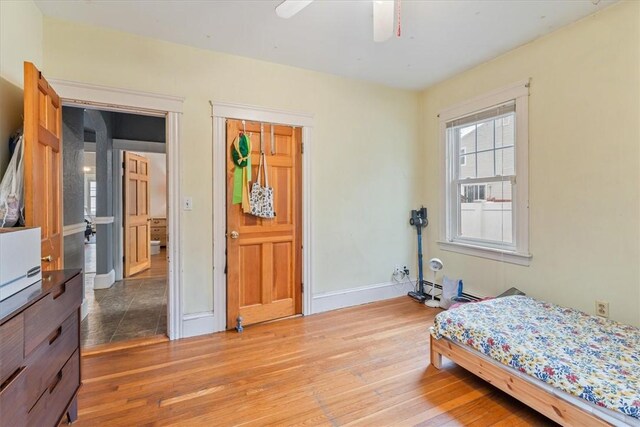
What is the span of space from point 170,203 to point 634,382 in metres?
3.23

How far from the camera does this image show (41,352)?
128cm

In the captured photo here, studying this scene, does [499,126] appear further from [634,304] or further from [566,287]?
[634,304]

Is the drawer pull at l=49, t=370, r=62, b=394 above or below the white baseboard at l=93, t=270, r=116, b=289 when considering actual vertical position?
above

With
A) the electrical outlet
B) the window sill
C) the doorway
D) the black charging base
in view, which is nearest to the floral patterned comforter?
the electrical outlet

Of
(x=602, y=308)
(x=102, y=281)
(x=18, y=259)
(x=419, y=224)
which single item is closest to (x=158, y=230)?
(x=102, y=281)

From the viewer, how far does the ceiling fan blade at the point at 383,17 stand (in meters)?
1.64

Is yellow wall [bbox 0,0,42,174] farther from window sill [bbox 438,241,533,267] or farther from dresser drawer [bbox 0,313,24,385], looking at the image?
window sill [bbox 438,241,533,267]

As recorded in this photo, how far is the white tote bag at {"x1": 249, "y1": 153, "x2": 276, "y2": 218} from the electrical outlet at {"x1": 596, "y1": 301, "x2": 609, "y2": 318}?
283cm

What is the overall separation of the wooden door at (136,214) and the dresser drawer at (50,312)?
151 inches

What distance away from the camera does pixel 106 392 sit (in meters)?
1.95

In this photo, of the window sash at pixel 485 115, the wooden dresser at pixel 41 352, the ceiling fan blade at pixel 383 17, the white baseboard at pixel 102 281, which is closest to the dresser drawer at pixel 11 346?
the wooden dresser at pixel 41 352

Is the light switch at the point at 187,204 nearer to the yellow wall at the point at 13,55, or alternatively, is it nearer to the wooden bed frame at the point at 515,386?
the yellow wall at the point at 13,55

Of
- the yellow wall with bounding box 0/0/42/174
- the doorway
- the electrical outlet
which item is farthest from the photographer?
the doorway

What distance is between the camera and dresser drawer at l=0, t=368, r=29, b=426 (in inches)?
39.4
